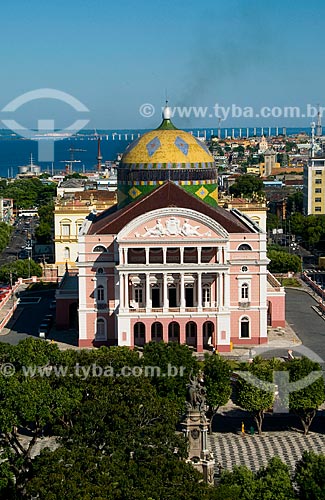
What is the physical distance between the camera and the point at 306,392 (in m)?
42.2

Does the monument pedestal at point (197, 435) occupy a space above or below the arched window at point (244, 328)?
below

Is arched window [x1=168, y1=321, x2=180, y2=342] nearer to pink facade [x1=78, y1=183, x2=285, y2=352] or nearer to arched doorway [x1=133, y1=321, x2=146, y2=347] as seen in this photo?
pink facade [x1=78, y1=183, x2=285, y2=352]

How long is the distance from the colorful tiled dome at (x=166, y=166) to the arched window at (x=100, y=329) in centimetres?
986

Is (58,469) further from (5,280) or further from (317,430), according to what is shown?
(5,280)

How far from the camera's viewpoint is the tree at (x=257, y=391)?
141 ft

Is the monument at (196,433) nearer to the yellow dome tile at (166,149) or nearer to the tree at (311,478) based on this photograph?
the tree at (311,478)

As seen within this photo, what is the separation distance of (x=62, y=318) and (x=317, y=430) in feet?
75.0

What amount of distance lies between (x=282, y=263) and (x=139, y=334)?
974 inches

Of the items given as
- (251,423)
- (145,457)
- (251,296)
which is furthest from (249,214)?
(145,457)

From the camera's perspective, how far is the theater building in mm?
55969

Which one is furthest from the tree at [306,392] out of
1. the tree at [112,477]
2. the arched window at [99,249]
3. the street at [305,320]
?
the arched window at [99,249]

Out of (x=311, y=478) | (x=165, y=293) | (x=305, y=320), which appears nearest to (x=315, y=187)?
(x=305, y=320)

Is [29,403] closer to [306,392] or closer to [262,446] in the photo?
[262,446]

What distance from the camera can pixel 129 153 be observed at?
65375mm
